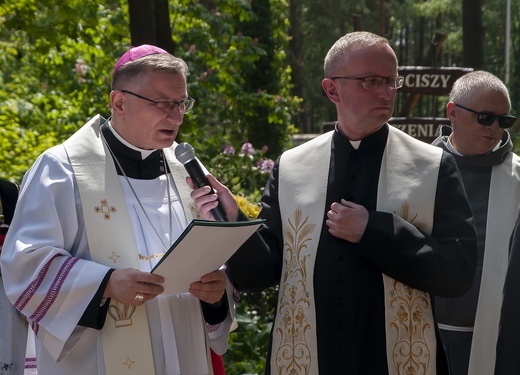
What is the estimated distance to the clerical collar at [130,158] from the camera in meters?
4.31

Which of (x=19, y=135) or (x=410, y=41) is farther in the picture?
(x=410, y=41)

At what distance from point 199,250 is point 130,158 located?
75cm

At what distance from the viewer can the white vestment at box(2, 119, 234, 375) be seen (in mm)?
3936

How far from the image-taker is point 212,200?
402 centimetres

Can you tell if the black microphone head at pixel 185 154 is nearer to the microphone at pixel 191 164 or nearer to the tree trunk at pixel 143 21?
the microphone at pixel 191 164

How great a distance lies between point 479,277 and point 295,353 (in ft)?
5.49

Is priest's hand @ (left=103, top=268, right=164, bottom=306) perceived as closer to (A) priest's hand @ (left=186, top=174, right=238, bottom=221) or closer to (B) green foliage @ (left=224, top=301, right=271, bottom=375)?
(A) priest's hand @ (left=186, top=174, right=238, bottom=221)

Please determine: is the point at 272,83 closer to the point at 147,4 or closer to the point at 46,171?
the point at 147,4

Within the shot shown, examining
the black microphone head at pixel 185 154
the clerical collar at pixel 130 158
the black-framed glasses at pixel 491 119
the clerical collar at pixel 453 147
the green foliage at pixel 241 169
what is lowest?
the green foliage at pixel 241 169

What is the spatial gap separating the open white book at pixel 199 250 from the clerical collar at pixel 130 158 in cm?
61

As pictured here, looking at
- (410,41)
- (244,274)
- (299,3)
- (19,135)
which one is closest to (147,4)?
(19,135)

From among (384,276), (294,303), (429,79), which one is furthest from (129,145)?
(429,79)

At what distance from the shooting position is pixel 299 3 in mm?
37719

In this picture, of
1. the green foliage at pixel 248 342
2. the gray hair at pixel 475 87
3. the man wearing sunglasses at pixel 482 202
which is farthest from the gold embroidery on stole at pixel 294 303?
the green foliage at pixel 248 342
